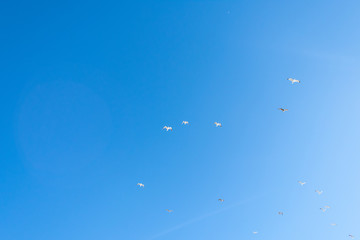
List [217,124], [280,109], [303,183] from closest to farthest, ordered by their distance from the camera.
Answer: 1. [280,109]
2. [217,124]
3. [303,183]

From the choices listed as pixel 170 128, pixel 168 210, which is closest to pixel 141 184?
pixel 168 210

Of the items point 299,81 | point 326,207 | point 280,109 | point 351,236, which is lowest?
point 351,236

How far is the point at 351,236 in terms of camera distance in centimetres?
3684

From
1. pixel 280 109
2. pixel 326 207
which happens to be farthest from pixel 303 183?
pixel 280 109

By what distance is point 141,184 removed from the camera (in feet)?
132

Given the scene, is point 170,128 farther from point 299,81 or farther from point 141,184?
point 299,81

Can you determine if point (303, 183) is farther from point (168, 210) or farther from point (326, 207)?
point (168, 210)

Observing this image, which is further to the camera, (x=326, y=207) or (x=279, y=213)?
(x=279, y=213)

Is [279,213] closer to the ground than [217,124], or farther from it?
closer to the ground

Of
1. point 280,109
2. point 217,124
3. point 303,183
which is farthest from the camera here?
point 303,183

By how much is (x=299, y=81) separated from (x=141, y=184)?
22.3m

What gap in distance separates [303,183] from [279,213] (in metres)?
4.80

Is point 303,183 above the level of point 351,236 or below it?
above

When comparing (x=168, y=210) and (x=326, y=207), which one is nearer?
(x=326, y=207)
